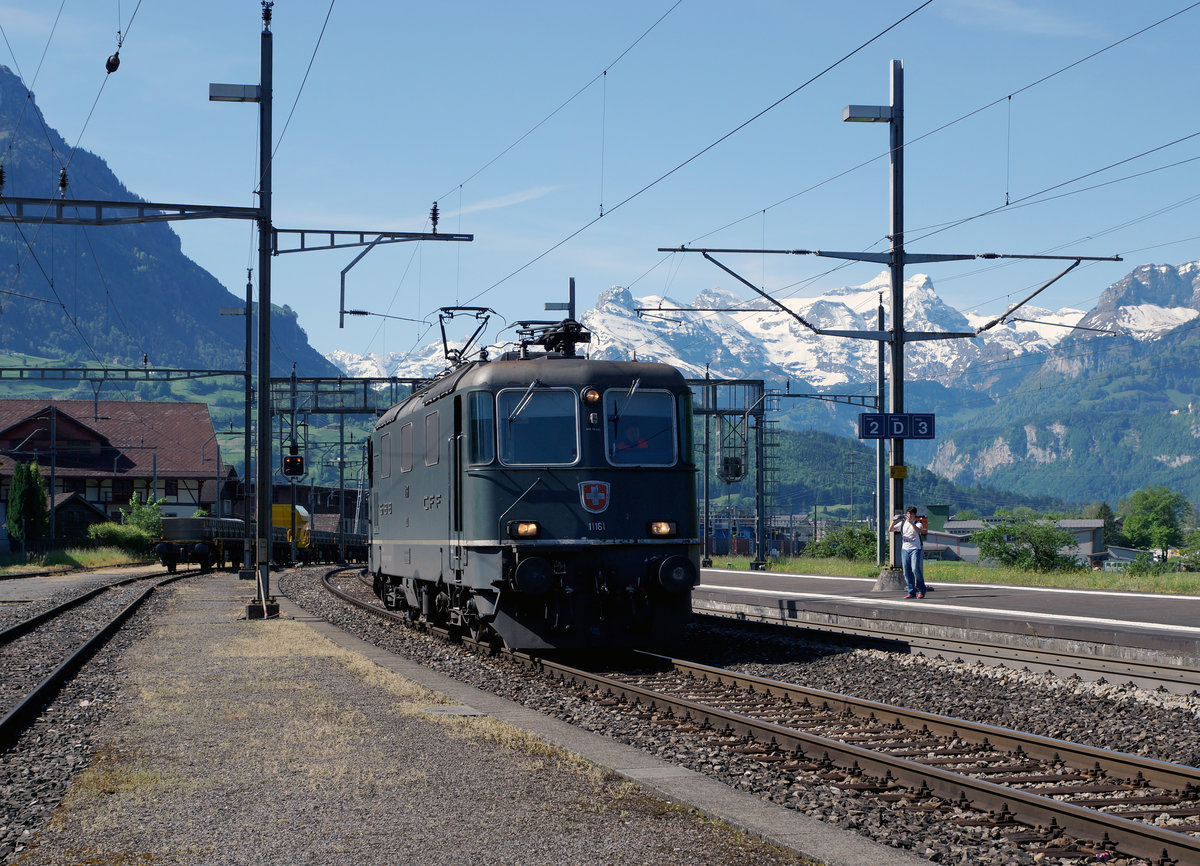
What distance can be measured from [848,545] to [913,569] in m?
36.1

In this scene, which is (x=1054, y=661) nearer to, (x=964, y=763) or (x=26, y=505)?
(x=964, y=763)

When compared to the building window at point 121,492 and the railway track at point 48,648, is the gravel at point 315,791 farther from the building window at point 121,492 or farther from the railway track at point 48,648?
the building window at point 121,492

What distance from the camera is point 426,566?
58.1 feet

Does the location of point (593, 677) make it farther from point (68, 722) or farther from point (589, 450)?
point (68, 722)

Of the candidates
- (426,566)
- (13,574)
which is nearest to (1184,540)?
(13,574)

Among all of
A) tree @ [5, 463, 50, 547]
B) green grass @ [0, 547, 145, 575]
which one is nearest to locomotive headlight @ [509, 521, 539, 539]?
green grass @ [0, 547, 145, 575]

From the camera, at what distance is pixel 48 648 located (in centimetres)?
1792

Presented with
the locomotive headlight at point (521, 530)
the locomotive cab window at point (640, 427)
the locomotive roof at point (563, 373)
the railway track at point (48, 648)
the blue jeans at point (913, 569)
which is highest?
the locomotive roof at point (563, 373)

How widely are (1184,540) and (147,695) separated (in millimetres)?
202875

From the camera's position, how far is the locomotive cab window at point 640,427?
15.0 m

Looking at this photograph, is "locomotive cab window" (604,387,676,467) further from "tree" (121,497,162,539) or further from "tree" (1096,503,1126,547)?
"tree" (1096,503,1126,547)

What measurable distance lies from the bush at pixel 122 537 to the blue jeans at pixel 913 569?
151 feet

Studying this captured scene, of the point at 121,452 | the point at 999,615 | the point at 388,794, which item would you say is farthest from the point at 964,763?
the point at 121,452

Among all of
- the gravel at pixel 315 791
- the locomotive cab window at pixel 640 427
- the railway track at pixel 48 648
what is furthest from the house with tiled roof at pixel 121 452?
the gravel at pixel 315 791
